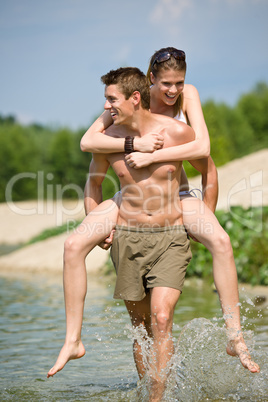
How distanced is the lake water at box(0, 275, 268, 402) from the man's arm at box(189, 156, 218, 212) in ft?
2.89

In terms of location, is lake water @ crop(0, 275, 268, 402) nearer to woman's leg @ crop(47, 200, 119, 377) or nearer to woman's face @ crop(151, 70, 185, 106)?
woman's leg @ crop(47, 200, 119, 377)

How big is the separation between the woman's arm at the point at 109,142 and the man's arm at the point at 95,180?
14 centimetres

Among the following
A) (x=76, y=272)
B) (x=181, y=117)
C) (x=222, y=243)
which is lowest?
(x=76, y=272)

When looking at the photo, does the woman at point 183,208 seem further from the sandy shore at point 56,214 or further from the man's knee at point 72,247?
the sandy shore at point 56,214

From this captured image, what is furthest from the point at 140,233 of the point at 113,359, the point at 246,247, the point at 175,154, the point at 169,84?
the point at 246,247

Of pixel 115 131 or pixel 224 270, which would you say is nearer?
pixel 224 270

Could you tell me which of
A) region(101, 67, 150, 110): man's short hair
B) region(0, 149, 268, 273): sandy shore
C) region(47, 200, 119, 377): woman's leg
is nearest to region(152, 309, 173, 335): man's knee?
region(47, 200, 119, 377): woman's leg

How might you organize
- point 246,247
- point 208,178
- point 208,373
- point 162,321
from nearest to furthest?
point 162,321 → point 208,178 → point 208,373 → point 246,247

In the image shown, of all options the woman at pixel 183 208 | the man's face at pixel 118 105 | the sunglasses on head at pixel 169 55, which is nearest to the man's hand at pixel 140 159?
the woman at pixel 183 208

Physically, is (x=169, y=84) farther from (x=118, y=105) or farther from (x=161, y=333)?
(x=161, y=333)

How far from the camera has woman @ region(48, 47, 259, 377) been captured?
439 centimetres

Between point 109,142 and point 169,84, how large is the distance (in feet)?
1.96

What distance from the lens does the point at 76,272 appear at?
450cm

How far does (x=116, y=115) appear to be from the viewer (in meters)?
4.40
